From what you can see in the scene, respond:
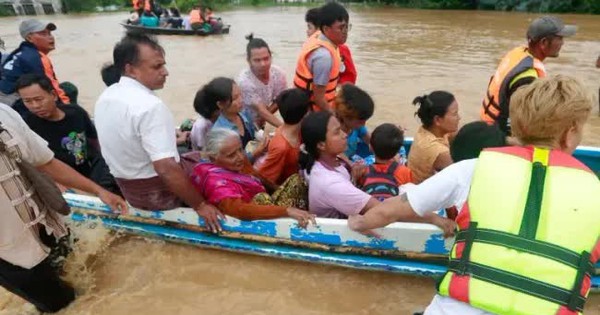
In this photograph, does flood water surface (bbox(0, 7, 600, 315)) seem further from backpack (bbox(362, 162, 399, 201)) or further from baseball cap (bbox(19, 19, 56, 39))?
baseball cap (bbox(19, 19, 56, 39))

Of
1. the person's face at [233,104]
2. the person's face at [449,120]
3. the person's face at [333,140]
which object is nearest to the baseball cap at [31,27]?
the person's face at [233,104]

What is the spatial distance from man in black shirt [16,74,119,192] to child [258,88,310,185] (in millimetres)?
1165

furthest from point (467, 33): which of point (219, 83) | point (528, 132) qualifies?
point (528, 132)

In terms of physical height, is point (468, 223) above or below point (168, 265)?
above

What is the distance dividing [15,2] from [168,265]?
30.7m

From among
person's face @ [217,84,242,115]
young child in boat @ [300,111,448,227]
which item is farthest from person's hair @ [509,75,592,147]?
person's face @ [217,84,242,115]

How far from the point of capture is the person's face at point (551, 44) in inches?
117

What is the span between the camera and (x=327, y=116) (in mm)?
2486

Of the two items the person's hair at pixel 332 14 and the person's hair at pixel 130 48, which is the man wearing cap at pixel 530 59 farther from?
the person's hair at pixel 130 48

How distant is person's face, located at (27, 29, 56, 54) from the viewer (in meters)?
Result: 4.24

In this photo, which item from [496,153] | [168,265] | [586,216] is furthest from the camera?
[168,265]

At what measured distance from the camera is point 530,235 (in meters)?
1.21

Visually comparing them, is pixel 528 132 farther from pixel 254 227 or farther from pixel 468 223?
pixel 254 227

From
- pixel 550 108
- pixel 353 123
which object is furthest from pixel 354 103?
pixel 550 108
